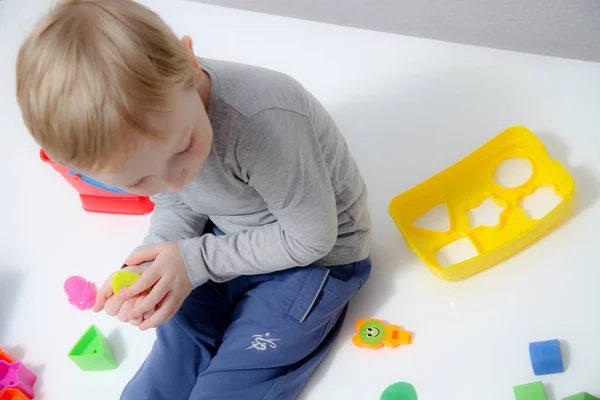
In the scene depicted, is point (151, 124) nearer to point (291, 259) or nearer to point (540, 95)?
point (291, 259)

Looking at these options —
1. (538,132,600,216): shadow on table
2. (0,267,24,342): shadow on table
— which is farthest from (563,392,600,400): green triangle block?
(0,267,24,342): shadow on table

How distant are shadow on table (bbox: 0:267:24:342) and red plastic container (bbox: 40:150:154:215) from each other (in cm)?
17

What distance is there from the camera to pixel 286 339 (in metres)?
0.90

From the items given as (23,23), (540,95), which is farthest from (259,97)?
(23,23)

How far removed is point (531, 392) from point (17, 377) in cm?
74

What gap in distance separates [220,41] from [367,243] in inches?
26.0

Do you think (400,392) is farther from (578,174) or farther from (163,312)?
(578,174)

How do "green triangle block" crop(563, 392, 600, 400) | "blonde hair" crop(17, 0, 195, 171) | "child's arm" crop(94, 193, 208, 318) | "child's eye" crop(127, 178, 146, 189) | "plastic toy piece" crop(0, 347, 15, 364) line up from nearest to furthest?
1. "blonde hair" crop(17, 0, 195, 171)
2. "child's eye" crop(127, 178, 146, 189)
3. "green triangle block" crop(563, 392, 600, 400)
4. "child's arm" crop(94, 193, 208, 318)
5. "plastic toy piece" crop(0, 347, 15, 364)

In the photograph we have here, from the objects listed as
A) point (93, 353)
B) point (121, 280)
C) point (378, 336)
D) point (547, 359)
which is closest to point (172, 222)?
point (121, 280)

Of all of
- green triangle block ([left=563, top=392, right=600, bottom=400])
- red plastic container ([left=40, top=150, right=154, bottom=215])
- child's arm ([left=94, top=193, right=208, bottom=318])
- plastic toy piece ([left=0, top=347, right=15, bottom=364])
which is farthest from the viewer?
red plastic container ([left=40, top=150, right=154, bottom=215])

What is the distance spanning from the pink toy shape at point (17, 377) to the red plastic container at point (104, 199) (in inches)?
12.1

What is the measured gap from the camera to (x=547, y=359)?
89cm

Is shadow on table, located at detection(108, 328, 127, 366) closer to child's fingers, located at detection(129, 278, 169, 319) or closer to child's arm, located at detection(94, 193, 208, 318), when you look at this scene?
child's arm, located at detection(94, 193, 208, 318)

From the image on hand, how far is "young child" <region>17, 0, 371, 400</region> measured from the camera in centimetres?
57
